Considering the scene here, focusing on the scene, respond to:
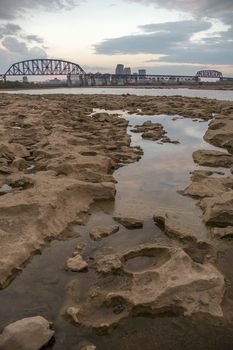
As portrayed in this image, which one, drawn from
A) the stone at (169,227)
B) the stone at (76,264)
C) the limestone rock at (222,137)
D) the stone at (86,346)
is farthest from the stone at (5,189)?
the limestone rock at (222,137)

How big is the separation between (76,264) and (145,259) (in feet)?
3.34

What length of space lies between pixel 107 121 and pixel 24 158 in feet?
31.4

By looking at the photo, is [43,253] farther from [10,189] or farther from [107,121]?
[107,121]

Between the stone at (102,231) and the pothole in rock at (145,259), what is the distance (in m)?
0.86

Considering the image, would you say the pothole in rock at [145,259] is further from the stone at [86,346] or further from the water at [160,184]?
the stone at [86,346]

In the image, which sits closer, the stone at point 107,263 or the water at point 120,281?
the water at point 120,281

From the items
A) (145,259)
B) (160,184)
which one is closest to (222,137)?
(160,184)

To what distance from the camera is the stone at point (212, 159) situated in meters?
11.6

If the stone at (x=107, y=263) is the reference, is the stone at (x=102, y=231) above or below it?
below

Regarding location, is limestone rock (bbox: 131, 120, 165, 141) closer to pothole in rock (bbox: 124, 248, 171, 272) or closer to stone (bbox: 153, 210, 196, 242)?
stone (bbox: 153, 210, 196, 242)

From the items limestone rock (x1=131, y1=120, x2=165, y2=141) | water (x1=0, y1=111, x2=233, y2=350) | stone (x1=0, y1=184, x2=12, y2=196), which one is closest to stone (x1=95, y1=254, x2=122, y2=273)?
water (x1=0, y1=111, x2=233, y2=350)

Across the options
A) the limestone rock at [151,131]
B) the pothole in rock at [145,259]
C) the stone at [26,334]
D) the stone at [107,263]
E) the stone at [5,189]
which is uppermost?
the stone at [26,334]

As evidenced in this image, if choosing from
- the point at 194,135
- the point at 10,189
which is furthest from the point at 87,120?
the point at 10,189

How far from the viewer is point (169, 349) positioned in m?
3.92
